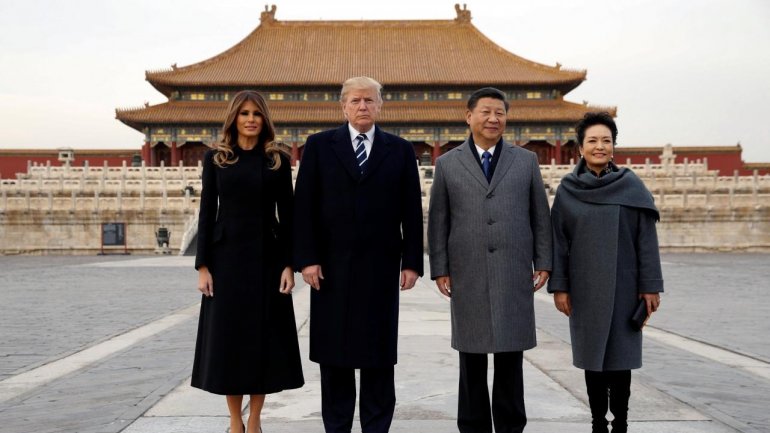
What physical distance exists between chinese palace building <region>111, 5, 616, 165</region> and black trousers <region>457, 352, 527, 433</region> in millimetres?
32650

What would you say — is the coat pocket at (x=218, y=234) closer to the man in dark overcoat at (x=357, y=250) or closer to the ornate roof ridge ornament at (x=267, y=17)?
the man in dark overcoat at (x=357, y=250)

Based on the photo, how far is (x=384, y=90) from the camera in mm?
37562

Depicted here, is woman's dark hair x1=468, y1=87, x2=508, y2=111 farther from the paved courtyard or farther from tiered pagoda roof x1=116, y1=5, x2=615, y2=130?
tiered pagoda roof x1=116, y1=5, x2=615, y2=130

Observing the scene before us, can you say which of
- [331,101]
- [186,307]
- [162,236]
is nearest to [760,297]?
[186,307]

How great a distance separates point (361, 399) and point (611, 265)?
134 centimetres

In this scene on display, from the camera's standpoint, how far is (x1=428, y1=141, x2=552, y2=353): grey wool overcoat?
11.6 ft

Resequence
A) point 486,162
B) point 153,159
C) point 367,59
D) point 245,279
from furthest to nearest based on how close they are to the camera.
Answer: point 367,59 < point 153,159 < point 486,162 < point 245,279

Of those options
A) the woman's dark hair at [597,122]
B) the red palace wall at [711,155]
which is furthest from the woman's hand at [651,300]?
the red palace wall at [711,155]

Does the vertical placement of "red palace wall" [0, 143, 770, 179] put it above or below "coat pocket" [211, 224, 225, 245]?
above

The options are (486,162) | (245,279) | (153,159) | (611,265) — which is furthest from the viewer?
(153,159)

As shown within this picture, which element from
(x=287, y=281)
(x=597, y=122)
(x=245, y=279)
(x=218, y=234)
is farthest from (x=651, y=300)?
(x=218, y=234)

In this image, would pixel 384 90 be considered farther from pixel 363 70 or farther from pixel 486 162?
pixel 486 162

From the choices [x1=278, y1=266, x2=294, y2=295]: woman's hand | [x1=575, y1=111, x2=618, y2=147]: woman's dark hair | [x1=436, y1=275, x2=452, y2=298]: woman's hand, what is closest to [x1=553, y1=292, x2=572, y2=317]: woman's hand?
[x1=436, y1=275, x2=452, y2=298]: woman's hand

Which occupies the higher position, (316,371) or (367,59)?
(367,59)
